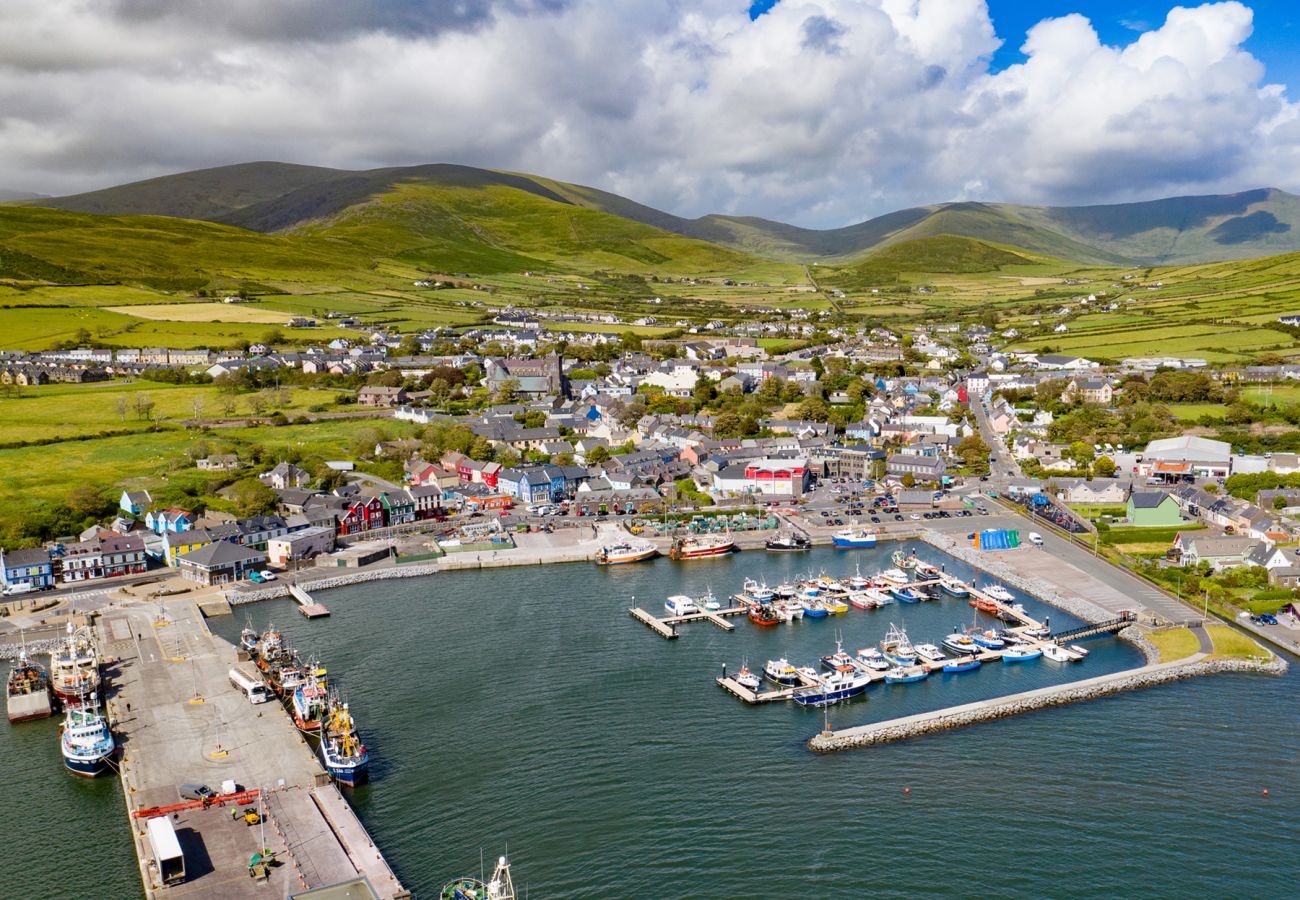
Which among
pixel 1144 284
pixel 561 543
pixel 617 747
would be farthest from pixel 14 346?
pixel 1144 284

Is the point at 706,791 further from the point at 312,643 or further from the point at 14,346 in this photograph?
the point at 14,346

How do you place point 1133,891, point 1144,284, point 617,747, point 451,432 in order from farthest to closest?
point 1144,284
point 451,432
point 617,747
point 1133,891

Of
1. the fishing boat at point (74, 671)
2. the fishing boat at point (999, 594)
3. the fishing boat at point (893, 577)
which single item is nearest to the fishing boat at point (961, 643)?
the fishing boat at point (999, 594)

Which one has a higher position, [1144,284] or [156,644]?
[1144,284]

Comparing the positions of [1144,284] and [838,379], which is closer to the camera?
[838,379]

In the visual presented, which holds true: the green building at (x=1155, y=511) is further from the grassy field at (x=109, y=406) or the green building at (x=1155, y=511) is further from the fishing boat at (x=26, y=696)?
the grassy field at (x=109, y=406)

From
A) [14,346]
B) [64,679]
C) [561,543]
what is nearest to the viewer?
[64,679]

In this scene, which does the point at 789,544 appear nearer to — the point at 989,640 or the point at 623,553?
the point at 623,553
